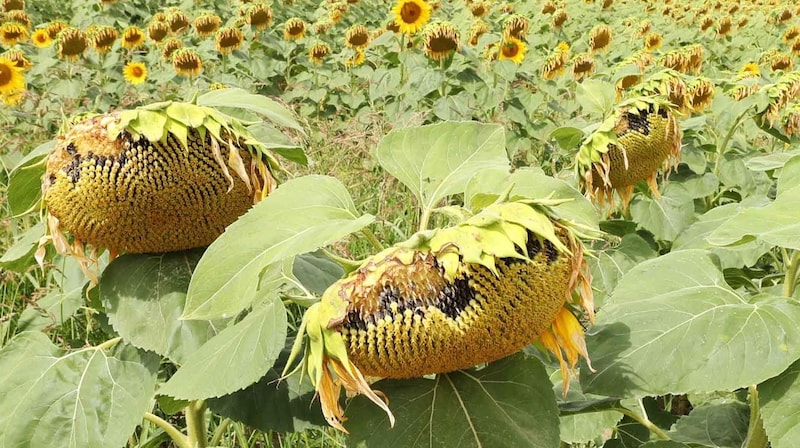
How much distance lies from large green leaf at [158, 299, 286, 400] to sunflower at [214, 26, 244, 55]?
3.98m

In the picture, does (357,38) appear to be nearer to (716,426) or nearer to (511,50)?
(511,50)

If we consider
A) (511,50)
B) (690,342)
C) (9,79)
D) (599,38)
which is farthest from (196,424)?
(599,38)

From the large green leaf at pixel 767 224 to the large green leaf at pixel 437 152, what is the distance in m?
0.26

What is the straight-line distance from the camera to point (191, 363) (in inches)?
30.8

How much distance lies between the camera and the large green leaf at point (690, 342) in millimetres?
793

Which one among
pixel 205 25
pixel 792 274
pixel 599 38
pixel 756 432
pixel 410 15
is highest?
pixel 792 274

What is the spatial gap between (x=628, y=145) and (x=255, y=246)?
120cm

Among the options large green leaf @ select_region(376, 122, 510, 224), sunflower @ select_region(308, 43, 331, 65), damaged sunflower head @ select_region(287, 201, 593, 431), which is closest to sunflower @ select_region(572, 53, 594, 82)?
sunflower @ select_region(308, 43, 331, 65)

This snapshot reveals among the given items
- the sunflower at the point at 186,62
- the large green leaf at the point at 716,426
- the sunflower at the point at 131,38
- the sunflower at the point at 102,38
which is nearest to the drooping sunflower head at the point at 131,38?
the sunflower at the point at 131,38

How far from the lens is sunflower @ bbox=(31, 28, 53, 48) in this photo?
4.79 meters

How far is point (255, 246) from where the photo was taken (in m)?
0.67

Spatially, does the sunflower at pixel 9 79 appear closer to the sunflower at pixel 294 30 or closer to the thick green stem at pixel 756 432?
the sunflower at pixel 294 30

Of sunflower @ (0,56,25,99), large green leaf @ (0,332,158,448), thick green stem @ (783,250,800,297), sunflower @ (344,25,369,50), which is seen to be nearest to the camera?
large green leaf @ (0,332,158,448)

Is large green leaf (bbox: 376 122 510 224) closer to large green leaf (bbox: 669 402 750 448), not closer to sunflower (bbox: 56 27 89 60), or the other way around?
large green leaf (bbox: 669 402 750 448)
